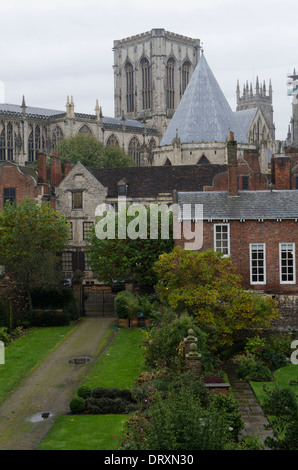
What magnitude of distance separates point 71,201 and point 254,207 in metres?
23.8

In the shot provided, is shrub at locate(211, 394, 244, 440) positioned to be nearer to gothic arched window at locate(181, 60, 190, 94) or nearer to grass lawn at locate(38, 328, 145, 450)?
grass lawn at locate(38, 328, 145, 450)

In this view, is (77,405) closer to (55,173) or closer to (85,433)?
(85,433)

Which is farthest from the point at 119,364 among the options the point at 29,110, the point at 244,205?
the point at 29,110

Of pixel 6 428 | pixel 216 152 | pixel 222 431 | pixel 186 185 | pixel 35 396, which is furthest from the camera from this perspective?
pixel 216 152

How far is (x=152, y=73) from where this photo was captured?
128 m

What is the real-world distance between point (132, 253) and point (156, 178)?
1787cm

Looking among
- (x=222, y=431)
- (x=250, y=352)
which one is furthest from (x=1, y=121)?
(x=222, y=431)

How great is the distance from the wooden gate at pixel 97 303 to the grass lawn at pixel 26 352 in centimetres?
448

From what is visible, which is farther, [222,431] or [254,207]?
[254,207]

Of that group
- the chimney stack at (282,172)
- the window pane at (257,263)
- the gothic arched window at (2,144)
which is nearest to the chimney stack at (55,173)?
the chimney stack at (282,172)

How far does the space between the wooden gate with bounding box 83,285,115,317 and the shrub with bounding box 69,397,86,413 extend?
19.0 metres

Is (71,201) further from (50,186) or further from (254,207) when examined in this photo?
(254,207)

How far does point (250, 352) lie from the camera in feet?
87.9

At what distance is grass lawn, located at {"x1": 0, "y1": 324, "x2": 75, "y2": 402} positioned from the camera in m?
23.0
